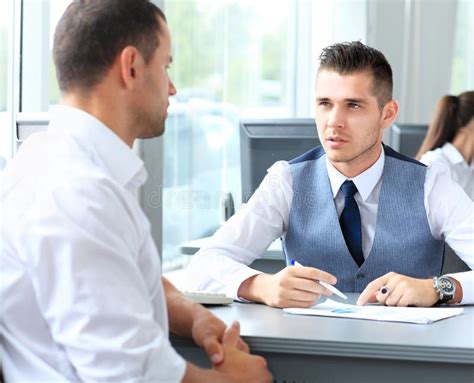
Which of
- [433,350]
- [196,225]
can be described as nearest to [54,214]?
[433,350]

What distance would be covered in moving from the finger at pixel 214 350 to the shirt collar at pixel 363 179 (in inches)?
36.7

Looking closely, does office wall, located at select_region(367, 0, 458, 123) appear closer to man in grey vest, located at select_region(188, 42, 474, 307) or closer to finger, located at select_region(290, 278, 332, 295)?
man in grey vest, located at select_region(188, 42, 474, 307)

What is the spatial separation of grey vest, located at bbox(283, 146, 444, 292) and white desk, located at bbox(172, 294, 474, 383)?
0.62m

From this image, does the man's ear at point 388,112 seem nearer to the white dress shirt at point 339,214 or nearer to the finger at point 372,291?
the white dress shirt at point 339,214

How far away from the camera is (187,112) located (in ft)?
18.0

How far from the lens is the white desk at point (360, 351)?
176 centimetres

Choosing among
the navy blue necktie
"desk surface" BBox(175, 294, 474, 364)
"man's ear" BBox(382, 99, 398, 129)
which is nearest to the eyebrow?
"man's ear" BBox(382, 99, 398, 129)

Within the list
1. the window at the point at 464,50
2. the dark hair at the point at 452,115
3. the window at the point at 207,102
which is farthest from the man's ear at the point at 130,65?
the window at the point at 464,50

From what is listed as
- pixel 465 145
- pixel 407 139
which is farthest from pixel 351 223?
pixel 465 145

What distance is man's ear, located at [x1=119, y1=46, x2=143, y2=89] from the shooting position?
1699 mm

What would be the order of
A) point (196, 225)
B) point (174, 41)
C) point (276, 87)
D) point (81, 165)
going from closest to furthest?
point (81, 165), point (174, 41), point (196, 225), point (276, 87)

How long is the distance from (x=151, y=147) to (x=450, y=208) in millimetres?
1543

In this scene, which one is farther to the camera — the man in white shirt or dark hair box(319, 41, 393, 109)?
dark hair box(319, 41, 393, 109)

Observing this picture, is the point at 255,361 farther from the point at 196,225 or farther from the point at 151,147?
the point at 196,225
